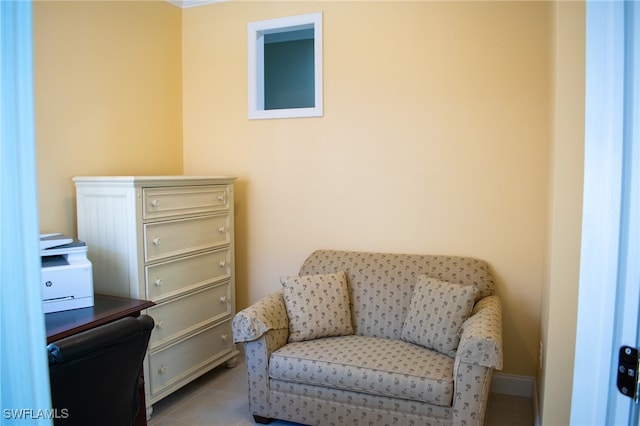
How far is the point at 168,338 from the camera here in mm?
2930

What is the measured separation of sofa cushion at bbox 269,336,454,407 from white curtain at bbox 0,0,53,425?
1.82 meters

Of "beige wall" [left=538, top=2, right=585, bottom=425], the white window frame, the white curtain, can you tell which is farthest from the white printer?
"beige wall" [left=538, top=2, right=585, bottom=425]

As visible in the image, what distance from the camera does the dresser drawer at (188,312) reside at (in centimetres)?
286

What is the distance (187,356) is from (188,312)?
0.28 meters

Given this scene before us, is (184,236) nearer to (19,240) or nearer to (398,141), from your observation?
(398,141)

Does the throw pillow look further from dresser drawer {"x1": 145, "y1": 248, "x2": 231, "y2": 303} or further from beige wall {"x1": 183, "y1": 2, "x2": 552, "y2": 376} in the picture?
dresser drawer {"x1": 145, "y1": 248, "x2": 231, "y2": 303}

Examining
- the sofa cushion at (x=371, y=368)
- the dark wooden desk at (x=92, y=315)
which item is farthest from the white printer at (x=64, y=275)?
the sofa cushion at (x=371, y=368)

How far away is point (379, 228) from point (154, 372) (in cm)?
170

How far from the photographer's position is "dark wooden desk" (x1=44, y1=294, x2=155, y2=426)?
2.05 m

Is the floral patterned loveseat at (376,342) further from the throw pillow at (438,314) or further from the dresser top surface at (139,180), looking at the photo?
the dresser top surface at (139,180)

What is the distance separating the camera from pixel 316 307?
2963mm

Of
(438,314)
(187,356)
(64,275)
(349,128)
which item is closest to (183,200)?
(64,275)

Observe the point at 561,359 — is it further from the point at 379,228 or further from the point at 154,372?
the point at 154,372

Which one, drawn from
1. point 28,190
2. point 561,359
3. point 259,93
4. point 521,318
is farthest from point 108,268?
point 521,318
